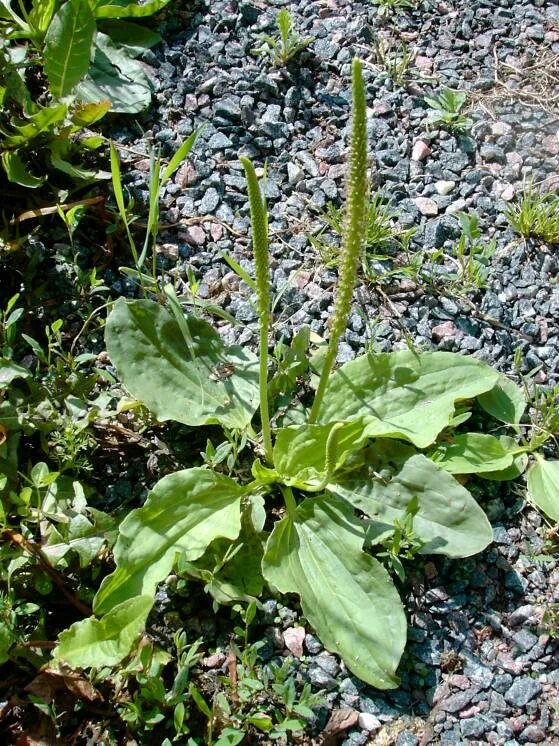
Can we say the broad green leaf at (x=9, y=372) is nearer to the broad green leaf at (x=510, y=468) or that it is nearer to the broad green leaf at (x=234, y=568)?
the broad green leaf at (x=234, y=568)

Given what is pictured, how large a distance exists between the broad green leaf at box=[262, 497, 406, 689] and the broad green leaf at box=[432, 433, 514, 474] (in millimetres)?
496

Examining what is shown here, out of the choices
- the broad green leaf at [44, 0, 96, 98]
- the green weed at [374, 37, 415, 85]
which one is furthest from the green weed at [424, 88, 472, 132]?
the broad green leaf at [44, 0, 96, 98]

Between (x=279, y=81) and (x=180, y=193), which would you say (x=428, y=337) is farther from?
(x=279, y=81)

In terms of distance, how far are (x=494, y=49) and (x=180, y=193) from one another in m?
2.18

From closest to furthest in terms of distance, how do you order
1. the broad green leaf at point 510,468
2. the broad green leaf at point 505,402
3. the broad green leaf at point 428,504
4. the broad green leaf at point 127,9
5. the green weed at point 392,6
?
the broad green leaf at point 428,504
the broad green leaf at point 510,468
the broad green leaf at point 505,402
the broad green leaf at point 127,9
the green weed at point 392,6

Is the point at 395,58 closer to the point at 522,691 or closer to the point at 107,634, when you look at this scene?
the point at 522,691

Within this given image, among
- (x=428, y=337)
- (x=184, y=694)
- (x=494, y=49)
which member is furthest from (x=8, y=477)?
(x=494, y=49)

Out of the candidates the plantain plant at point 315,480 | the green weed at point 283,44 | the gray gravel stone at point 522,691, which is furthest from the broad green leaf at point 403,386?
the green weed at point 283,44

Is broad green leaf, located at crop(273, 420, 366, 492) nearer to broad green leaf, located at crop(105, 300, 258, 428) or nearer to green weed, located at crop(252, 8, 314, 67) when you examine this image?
broad green leaf, located at crop(105, 300, 258, 428)

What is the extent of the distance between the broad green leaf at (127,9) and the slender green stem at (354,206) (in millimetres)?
2749

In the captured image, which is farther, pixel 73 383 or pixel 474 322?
pixel 474 322

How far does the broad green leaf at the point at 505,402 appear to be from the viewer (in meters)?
3.63

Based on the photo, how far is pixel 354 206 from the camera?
8.48 feet

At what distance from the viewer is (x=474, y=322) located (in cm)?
400
